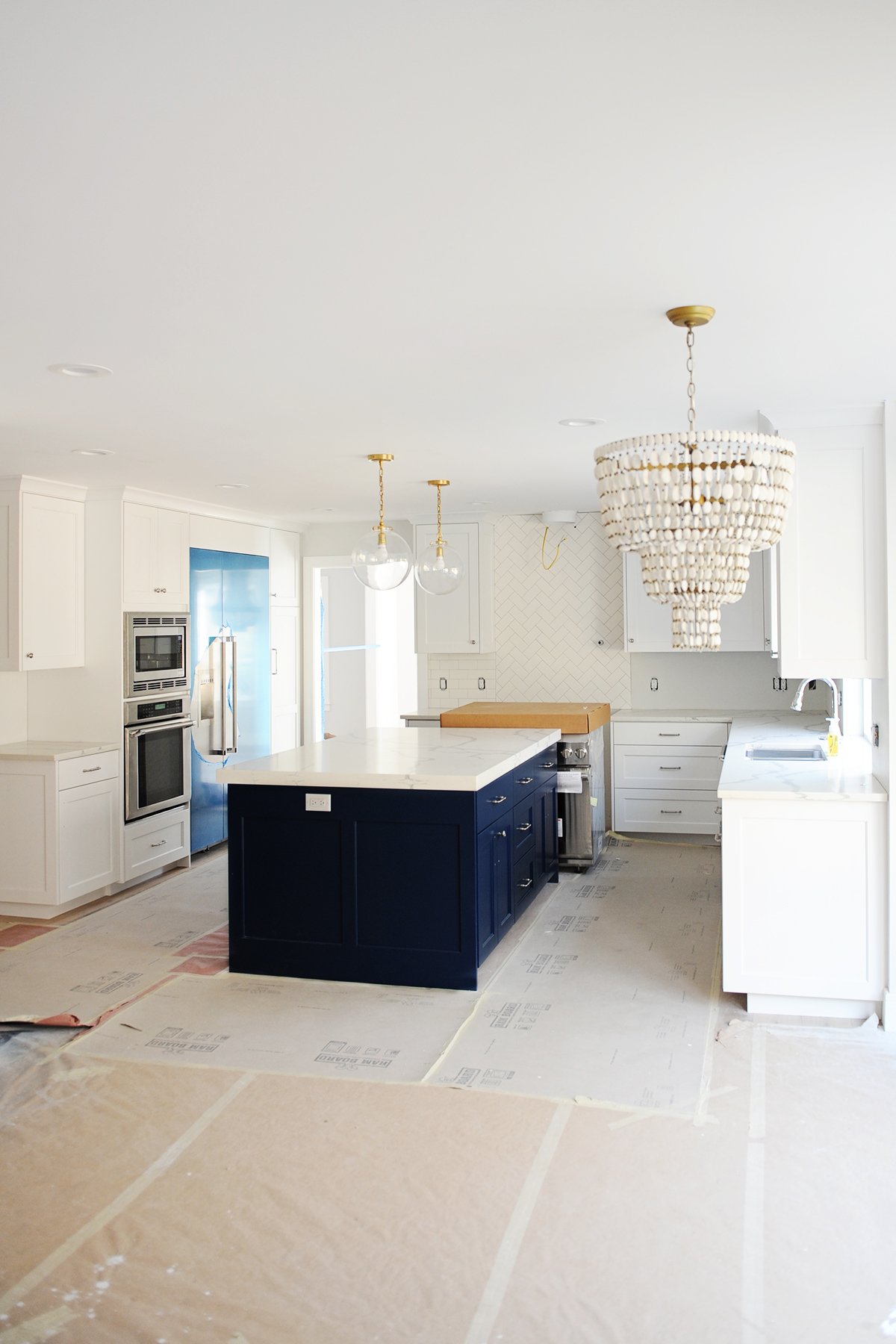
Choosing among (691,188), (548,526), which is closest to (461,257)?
(691,188)

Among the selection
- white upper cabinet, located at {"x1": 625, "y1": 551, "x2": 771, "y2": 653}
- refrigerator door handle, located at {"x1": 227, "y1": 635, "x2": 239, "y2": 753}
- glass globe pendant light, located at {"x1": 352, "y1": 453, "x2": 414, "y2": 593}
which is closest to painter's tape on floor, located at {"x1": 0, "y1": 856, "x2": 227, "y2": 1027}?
refrigerator door handle, located at {"x1": 227, "y1": 635, "x2": 239, "y2": 753}

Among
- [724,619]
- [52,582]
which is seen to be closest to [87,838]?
[52,582]

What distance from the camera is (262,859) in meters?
4.47

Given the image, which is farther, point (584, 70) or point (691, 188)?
point (691, 188)

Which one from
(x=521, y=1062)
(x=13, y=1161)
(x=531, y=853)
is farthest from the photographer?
(x=531, y=853)

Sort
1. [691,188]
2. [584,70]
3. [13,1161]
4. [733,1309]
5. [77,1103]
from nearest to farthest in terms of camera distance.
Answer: [584,70] < [691,188] < [733,1309] < [13,1161] < [77,1103]

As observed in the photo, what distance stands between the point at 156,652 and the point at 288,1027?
2.95 meters

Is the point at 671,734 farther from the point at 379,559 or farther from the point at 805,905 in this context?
the point at 805,905

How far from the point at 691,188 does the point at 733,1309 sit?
90.4 inches

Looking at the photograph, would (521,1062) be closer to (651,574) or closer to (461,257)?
(651,574)

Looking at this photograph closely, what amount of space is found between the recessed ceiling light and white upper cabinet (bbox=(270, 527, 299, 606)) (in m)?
4.26

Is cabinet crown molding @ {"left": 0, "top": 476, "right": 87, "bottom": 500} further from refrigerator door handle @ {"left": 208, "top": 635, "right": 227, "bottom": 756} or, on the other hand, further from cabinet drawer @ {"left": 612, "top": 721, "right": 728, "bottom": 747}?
cabinet drawer @ {"left": 612, "top": 721, "right": 728, "bottom": 747}

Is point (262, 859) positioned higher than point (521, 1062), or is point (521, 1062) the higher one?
point (262, 859)

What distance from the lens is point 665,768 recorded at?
6.94 m
